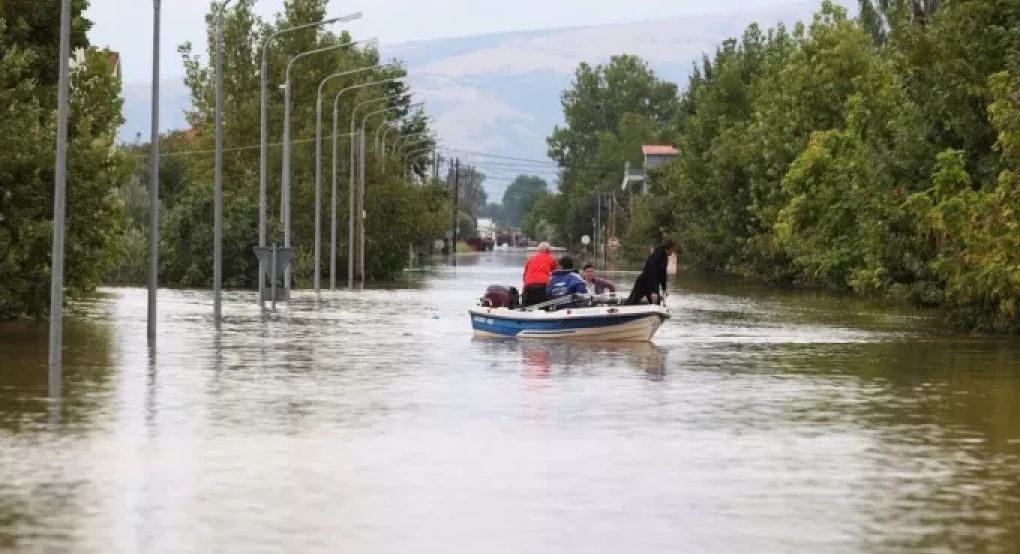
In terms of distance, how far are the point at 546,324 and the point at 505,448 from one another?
1754 cm

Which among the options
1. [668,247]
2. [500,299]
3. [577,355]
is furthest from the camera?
[500,299]

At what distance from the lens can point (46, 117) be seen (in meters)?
38.0

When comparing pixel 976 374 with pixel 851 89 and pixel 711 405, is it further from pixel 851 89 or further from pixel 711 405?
pixel 851 89

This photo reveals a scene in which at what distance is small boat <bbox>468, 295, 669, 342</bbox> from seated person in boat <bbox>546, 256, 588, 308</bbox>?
24 centimetres

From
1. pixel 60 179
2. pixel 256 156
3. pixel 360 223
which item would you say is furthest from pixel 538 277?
pixel 256 156

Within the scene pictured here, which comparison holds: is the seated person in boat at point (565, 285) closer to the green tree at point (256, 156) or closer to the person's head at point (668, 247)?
the person's head at point (668, 247)

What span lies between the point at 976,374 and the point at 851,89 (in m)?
55.1

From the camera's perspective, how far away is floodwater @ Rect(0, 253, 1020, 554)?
1240 cm

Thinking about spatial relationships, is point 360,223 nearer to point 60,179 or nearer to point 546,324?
point 546,324

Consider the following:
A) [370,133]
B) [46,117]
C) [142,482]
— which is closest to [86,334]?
[46,117]

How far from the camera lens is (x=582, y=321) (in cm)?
3434

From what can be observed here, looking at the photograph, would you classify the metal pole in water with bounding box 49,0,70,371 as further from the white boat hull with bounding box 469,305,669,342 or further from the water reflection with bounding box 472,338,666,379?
the white boat hull with bounding box 469,305,669,342

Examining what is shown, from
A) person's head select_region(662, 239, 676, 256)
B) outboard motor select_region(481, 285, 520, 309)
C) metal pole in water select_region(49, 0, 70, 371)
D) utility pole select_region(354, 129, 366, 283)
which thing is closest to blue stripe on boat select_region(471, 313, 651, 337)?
outboard motor select_region(481, 285, 520, 309)

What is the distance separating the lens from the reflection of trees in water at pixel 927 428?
1291 centimetres
